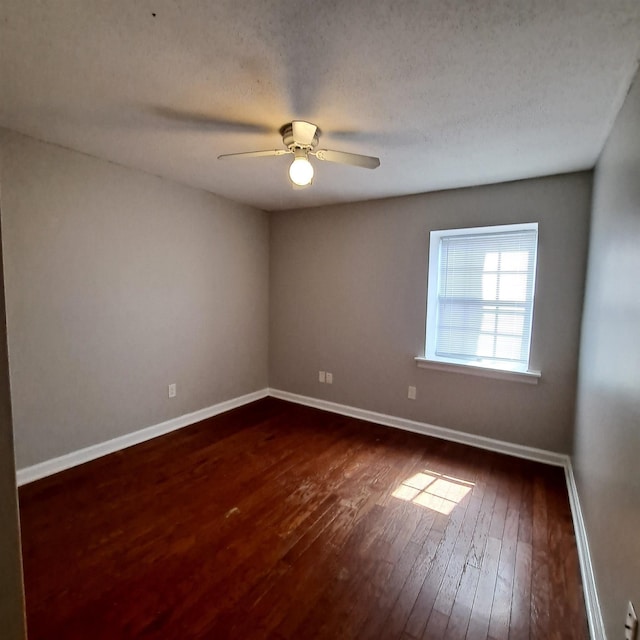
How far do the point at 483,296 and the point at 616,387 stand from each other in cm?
179

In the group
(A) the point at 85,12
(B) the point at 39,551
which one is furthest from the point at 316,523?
(A) the point at 85,12

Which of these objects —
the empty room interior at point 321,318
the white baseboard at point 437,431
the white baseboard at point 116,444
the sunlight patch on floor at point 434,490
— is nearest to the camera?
the empty room interior at point 321,318

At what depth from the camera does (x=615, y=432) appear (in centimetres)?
140

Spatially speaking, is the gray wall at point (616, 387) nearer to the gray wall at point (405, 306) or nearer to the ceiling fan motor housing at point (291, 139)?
the gray wall at point (405, 306)

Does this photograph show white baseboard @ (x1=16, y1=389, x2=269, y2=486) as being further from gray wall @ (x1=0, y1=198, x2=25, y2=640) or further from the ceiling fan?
the ceiling fan

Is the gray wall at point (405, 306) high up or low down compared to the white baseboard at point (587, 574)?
up

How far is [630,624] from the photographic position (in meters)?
1.05

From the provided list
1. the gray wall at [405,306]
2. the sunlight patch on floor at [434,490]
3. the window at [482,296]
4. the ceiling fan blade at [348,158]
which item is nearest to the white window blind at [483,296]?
the window at [482,296]

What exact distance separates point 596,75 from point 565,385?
84.1 inches

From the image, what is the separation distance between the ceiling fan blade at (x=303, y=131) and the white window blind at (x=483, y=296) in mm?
1725

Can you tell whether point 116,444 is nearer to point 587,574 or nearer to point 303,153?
point 303,153

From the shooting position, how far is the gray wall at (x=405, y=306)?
8.93ft

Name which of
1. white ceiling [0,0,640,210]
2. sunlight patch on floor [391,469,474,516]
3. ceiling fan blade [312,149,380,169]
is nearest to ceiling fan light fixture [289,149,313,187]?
ceiling fan blade [312,149,380,169]

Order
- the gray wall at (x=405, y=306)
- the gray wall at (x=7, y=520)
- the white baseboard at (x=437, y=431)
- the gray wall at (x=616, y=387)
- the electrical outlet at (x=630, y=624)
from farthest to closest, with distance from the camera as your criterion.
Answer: the white baseboard at (x=437, y=431) < the gray wall at (x=405, y=306) < the gray wall at (x=616, y=387) < the electrical outlet at (x=630, y=624) < the gray wall at (x=7, y=520)
